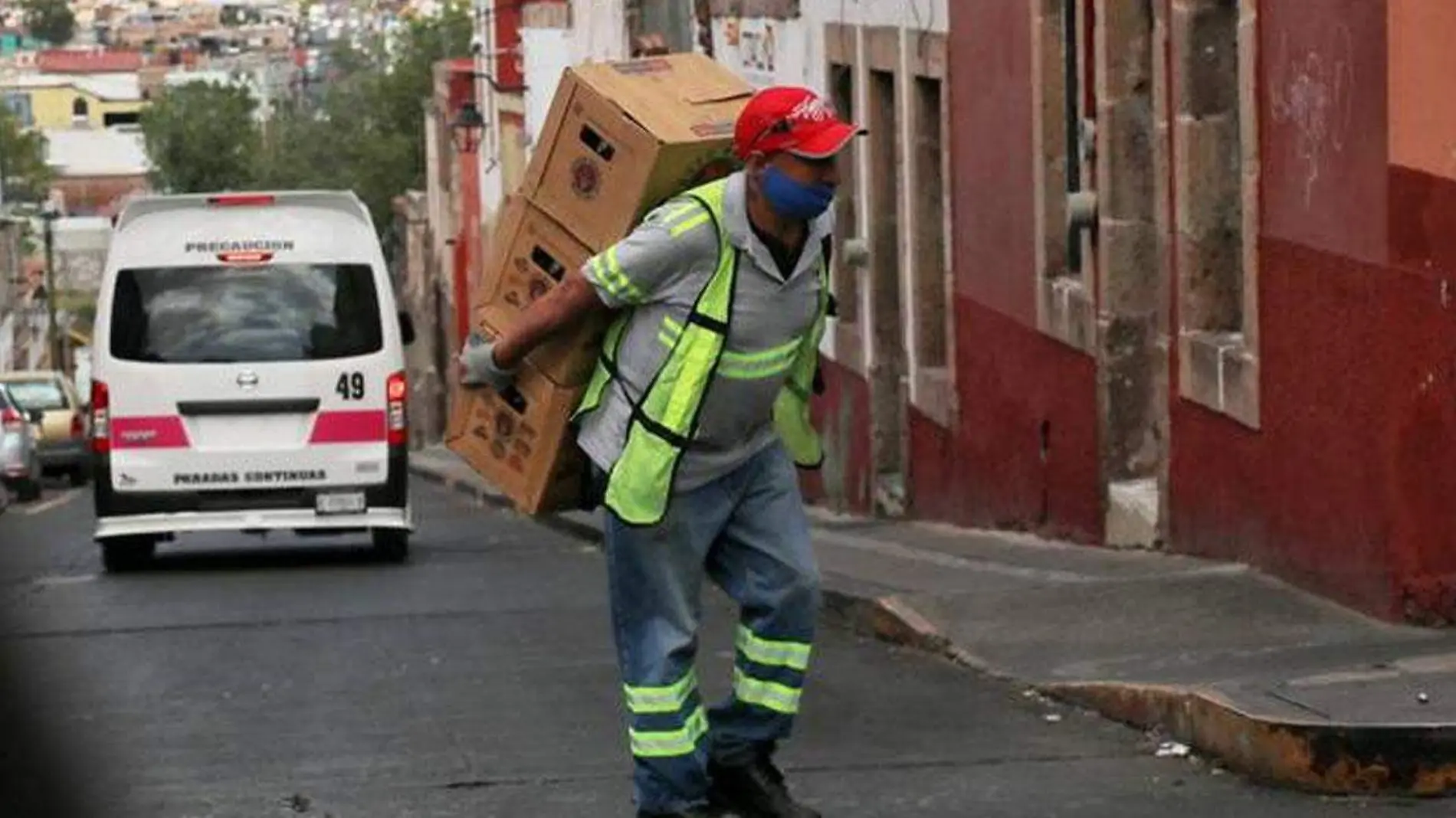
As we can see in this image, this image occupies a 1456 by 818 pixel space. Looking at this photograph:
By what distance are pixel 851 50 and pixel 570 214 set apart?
14.1 meters

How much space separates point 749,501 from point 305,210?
1191 cm

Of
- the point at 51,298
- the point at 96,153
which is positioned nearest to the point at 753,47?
the point at 51,298

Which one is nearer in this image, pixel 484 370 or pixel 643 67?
pixel 484 370

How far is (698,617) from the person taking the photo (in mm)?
8062

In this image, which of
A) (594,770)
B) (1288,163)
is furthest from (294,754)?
(1288,163)

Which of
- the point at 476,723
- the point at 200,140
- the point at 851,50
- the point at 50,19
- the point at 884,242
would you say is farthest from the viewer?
the point at 50,19

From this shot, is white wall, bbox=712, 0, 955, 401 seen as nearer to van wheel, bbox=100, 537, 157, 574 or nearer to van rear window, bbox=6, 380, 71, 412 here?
van wheel, bbox=100, 537, 157, 574

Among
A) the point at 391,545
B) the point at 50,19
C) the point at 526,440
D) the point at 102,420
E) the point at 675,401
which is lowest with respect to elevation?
the point at 50,19

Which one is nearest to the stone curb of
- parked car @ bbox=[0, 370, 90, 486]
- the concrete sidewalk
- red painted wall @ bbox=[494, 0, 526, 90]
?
the concrete sidewalk

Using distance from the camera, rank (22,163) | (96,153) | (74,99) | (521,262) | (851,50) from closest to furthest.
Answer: (521,262)
(851,50)
(22,163)
(96,153)
(74,99)

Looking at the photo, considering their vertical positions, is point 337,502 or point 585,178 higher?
point 585,178

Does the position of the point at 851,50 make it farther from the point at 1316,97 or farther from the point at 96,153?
the point at 96,153

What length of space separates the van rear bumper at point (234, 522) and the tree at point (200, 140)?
242 ft

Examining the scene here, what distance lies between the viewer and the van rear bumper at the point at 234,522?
1902 cm
